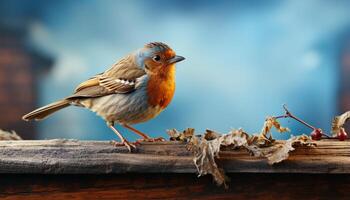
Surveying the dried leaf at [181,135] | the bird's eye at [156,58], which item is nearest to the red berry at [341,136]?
the dried leaf at [181,135]

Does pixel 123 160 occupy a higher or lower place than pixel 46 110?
lower

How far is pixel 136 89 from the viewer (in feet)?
5.39

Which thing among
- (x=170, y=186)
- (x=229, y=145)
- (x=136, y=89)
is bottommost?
(x=170, y=186)

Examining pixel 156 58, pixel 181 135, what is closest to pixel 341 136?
pixel 181 135

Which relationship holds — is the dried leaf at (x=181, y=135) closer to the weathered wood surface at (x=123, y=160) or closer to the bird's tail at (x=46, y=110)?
the weathered wood surface at (x=123, y=160)

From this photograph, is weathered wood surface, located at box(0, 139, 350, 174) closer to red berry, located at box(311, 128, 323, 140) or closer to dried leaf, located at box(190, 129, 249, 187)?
dried leaf, located at box(190, 129, 249, 187)

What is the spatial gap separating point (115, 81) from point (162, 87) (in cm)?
15

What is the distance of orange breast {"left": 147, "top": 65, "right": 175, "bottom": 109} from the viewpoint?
5.32ft

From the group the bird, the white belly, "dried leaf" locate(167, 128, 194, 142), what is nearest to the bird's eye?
the bird

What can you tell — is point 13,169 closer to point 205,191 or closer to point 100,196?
point 100,196

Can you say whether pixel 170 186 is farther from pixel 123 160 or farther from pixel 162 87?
Result: pixel 162 87

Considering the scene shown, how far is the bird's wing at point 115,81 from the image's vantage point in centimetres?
167

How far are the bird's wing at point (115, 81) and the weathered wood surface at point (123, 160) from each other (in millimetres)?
301

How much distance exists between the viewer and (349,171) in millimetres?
1396
